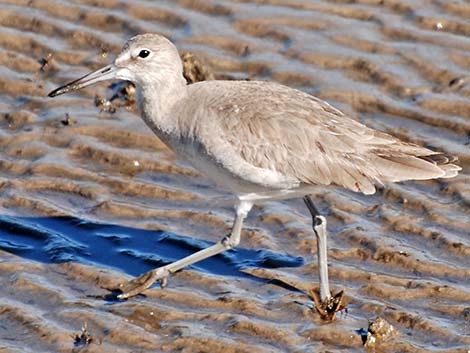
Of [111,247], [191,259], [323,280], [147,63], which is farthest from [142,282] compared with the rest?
[147,63]

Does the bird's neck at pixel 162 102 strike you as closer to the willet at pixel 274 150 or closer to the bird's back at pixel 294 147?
the willet at pixel 274 150

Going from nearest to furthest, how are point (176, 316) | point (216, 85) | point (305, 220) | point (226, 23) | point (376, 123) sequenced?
point (176, 316) → point (216, 85) → point (305, 220) → point (376, 123) → point (226, 23)

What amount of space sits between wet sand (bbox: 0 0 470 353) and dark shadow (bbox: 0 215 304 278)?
13 millimetres

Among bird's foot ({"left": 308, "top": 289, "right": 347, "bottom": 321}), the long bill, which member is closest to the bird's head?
the long bill

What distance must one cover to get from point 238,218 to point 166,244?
27.3 inches

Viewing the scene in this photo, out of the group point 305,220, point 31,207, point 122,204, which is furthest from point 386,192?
point 31,207

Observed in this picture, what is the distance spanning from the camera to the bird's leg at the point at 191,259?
7.39m

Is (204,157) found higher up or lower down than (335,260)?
higher up

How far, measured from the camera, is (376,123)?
9.14 m

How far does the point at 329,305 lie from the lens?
7016 millimetres

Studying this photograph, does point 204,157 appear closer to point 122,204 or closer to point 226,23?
point 122,204

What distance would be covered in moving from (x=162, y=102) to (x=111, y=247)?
1032 millimetres

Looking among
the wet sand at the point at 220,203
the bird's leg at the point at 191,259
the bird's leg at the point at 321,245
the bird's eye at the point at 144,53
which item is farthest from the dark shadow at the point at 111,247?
the bird's eye at the point at 144,53

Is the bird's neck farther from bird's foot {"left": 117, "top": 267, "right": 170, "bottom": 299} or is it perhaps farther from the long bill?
bird's foot {"left": 117, "top": 267, "right": 170, "bottom": 299}
